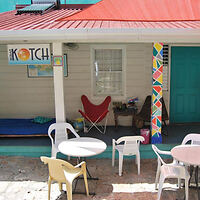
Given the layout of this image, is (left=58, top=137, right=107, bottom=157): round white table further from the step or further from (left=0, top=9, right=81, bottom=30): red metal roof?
(left=0, top=9, right=81, bottom=30): red metal roof

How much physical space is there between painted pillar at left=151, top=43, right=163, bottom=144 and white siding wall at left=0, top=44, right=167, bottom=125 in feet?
5.39

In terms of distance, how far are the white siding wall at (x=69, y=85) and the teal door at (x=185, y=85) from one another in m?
0.69

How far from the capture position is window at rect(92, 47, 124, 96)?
22.8 feet

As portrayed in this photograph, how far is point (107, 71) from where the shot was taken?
7.02 m

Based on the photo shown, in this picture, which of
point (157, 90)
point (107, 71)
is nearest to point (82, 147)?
point (157, 90)

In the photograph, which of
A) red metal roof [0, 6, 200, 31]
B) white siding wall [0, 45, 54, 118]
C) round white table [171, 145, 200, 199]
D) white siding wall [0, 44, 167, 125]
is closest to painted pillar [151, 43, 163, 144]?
red metal roof [0, 6, 200, 31]

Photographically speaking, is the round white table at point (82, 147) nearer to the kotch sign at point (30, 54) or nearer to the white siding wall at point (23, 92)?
the kotch sign at point (30, 54)

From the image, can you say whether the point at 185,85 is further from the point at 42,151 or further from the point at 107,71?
the point at 42,151

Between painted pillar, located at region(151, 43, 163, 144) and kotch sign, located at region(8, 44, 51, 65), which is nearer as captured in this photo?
kotch sign, located at region(8, 44, 51, 65)

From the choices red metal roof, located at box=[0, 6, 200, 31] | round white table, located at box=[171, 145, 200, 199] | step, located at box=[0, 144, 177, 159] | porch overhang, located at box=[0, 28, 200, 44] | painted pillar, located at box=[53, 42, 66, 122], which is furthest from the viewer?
step, located at box=[0, 144, 177, 159]

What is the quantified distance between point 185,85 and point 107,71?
222 centimetres

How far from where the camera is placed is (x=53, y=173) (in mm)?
3666

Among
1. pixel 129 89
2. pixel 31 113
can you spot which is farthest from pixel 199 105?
pixel 31 113

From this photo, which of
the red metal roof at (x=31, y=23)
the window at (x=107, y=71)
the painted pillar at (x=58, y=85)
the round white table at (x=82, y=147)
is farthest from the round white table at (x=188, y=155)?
the window at (x=107, y=71)
